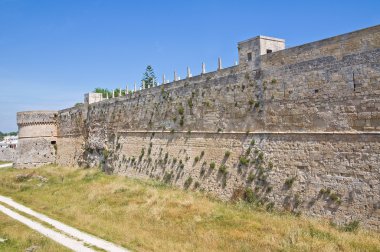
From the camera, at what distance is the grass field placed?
10883mm

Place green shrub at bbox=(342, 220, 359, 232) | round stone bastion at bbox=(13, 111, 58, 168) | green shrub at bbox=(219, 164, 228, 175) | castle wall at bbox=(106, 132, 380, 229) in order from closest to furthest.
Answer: green shrub at bbox=(342, 220, 359, 232) → castle wall at bbox=(106, 132, 380, 229) → green shrub at bbox=(219, 164, 228, 175) → round stone bastion at bbox=(13, 111, 58, 168)

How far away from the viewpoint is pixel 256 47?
52.7 ft

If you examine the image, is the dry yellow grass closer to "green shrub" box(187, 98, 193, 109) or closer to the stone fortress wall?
the stone fortress wall

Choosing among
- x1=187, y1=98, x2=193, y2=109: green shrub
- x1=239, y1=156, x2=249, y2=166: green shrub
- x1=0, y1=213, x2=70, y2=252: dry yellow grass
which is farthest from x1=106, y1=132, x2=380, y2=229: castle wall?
x1=0, y1=213, x2=70, y2=252: dry yellow grass

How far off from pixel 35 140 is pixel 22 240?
23875mm

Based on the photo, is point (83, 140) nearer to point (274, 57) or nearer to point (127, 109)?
point (127, 109)

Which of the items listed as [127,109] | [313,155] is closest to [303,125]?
[313,155]

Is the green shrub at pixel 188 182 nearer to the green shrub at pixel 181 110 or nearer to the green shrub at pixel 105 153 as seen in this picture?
the green shrub at pixel 181 110

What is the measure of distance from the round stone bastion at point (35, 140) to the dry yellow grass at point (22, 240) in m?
20.9

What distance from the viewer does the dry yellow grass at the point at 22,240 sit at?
466 inches

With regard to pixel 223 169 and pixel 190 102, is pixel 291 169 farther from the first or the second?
pixel 190 102

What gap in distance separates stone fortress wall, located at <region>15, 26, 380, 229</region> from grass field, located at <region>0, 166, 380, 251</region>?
927 millimetres

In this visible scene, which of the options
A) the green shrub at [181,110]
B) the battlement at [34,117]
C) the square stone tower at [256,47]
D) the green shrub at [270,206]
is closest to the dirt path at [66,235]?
the green shrub at [270,206]

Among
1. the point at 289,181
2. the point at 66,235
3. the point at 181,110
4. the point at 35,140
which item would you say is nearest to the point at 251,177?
the point at 289,181
